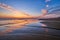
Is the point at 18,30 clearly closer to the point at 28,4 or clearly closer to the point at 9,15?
the point at 9,15

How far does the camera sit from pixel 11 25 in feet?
7.61

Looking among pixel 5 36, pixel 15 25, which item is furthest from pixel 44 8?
pixel 5 36

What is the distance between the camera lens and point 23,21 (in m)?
2.34

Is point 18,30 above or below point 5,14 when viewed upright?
below

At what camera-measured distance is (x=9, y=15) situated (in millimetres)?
2344

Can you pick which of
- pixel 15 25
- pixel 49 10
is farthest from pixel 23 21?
pixel 49 10

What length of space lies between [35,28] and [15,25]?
344 millimetres

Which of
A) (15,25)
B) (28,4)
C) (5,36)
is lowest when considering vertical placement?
(5,36)

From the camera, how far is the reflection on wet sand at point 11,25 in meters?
2.28

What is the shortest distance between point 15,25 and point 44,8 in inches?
22.4

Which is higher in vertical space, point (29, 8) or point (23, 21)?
point (29, 8)

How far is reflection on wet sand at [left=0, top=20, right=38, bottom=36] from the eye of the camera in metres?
2.28

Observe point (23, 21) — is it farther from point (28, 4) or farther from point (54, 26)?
point (54, 26)

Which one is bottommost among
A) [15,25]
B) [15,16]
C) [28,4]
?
[15,25]
